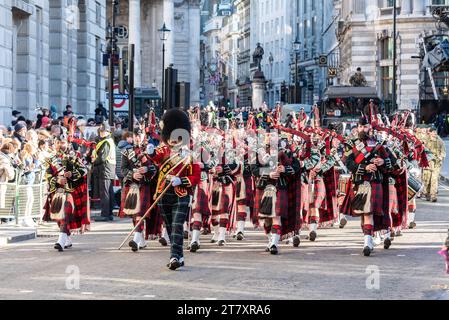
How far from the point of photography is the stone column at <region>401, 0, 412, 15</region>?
243ft

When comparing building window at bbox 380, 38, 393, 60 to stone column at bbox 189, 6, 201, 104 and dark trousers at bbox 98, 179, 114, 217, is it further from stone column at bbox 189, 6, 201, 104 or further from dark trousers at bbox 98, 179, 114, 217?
dark trousers at bbox 98, 179, 114, 217

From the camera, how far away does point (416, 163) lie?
981 inches

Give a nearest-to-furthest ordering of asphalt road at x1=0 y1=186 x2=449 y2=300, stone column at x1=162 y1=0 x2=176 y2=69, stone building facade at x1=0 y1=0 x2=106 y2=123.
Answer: asphalt road at x1=0 y1=186 x2=449 y2=300
stone building facade at x1=0 y1=0 x2=106 y2=123
stone column at x1=162 y1=0 x2=176 y2=69

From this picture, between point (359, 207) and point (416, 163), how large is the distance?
23.3 feet

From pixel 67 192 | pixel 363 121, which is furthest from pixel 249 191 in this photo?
pixel 67 192

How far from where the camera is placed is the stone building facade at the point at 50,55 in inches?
1296

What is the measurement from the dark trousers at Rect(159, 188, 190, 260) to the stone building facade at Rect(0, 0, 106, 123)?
1635 cm

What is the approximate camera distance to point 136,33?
87938 millimetres

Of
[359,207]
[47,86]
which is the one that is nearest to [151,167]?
[359,207]

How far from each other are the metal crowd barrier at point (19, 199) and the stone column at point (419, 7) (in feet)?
174

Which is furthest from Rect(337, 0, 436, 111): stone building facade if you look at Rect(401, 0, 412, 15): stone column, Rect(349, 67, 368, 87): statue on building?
Rect(349, 67, 368, 87): statue on building

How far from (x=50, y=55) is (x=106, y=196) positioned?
17487 millimetres

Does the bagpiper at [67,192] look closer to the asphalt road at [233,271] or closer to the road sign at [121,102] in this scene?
the asphalt road at [233,271]
